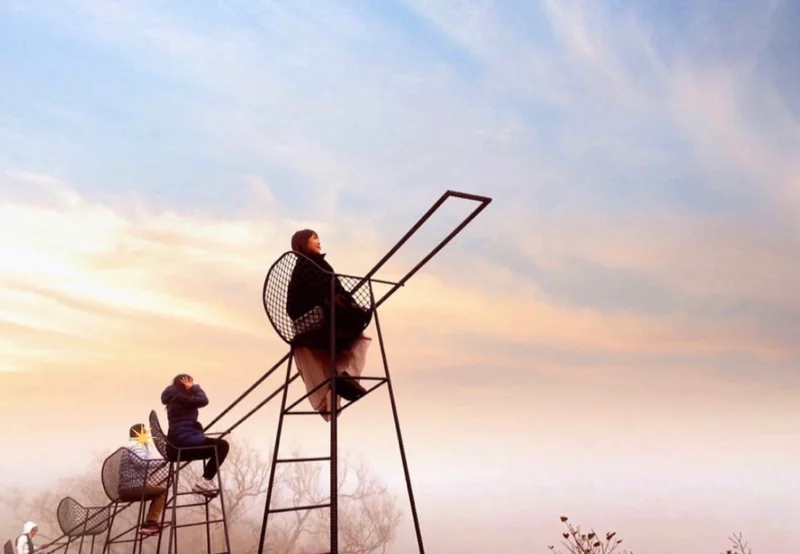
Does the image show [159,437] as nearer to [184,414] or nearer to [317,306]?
[184,414]

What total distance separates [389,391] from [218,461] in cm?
276

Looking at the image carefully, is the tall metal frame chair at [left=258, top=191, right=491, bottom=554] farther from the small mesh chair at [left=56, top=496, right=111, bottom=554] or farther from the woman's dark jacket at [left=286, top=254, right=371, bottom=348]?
the small mesh chair at [left=56, top=496, right=111, bottom=554]

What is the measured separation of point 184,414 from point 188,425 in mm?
102

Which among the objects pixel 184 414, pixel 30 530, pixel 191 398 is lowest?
pixel 184 414

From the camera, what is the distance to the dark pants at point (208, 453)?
20.4 ft

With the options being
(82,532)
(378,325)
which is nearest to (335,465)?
(378,325)

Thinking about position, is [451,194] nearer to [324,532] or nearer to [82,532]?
[82,532]

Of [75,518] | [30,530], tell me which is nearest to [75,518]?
[75,518]

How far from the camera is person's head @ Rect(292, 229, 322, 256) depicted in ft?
15.3

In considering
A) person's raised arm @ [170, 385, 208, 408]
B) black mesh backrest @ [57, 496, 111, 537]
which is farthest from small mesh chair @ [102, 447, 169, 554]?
black mesh backrest @ [57, 496, 111, 537]

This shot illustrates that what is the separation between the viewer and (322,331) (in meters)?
4.27

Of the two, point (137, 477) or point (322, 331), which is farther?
point (137, 477)

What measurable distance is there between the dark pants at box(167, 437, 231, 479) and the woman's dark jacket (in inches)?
92.7

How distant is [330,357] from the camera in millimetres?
4234
